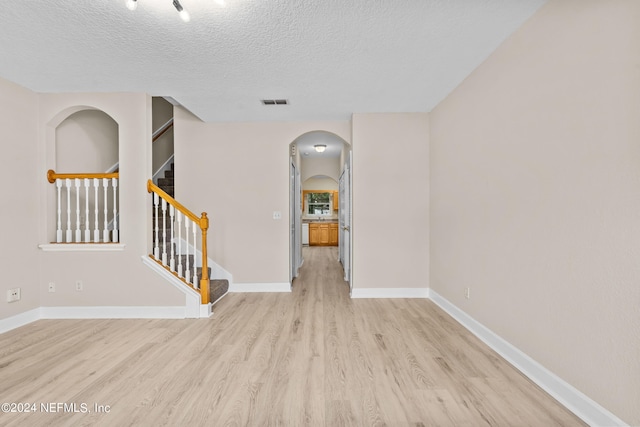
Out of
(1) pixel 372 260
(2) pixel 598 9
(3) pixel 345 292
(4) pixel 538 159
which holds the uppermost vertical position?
(2) pixel 598 9

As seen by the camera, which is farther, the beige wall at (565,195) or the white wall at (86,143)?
the white wall at (86,143)

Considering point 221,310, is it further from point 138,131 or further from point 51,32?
point 51,32

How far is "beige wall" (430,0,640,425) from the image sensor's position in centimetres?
144

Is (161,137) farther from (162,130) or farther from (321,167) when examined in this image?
(321,167)

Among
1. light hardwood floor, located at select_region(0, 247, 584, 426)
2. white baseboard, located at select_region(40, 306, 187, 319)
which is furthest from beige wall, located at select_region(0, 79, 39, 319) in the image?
light hardwood floor, located at select_region(0, 247, 584, 426)

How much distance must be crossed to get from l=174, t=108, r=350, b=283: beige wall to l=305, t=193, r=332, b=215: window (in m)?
6.10

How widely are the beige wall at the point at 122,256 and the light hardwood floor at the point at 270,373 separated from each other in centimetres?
27

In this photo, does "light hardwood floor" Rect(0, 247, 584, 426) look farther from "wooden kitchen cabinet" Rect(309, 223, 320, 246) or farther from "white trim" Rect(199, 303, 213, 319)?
"wooden kitchen cabinet" Rect(309, 223, 320, 246)

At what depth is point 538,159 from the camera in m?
1.98

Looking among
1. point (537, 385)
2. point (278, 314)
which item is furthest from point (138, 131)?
point (537, 385)

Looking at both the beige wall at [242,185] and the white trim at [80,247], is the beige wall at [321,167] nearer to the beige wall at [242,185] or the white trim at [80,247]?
the beige wall at [242,185]

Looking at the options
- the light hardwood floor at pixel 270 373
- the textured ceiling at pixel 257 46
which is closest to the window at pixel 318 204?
the textured ceiling at pixel 257 46

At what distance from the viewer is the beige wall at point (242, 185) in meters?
4.38

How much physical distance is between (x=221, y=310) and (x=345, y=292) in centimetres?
179
